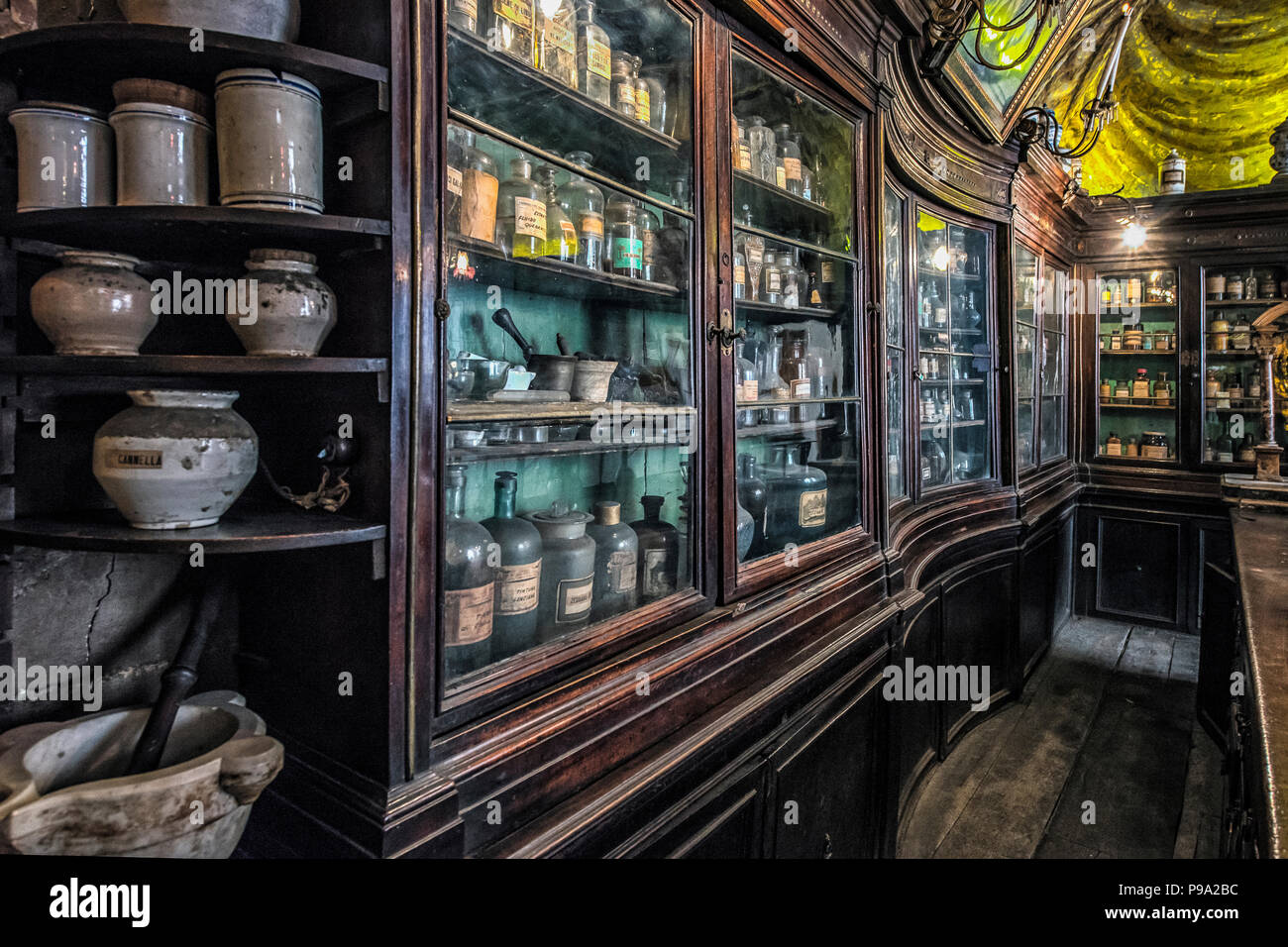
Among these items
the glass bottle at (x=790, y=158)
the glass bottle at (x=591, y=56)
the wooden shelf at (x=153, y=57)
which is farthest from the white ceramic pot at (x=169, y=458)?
the glass bottle at (x=790, y=158)

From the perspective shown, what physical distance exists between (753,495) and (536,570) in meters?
0.76

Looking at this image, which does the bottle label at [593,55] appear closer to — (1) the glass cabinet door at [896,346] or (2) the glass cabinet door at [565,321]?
(2) the glass cabinet door at [565,321]

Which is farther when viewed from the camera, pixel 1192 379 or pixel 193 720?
pixel 1192 379

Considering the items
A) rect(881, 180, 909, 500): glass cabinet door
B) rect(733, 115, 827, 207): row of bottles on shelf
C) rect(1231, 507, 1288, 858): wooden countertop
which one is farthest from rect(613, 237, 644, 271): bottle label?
rect(881, 180, 909, 500): glass cabinet door

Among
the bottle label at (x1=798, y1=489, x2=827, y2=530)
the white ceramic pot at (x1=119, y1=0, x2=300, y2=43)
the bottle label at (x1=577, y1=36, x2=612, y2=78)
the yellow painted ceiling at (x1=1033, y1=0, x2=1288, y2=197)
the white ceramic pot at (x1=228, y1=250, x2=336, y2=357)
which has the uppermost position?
the yellow painted ceiling at (x1=1033, y1=0, x2=1288, y2=197)

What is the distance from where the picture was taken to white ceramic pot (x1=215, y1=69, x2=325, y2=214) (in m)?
0.95

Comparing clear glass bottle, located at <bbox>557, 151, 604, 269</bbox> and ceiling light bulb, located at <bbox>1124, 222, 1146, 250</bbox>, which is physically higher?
ceiling light bulb, located at <bbox>1124, 222, 1146, 250</bbox>

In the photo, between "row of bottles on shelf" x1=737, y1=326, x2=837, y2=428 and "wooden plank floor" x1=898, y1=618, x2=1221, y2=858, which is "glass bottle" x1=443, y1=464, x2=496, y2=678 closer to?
"row of bottles on shelf" x1=737, y1=326, x2=837, y2=428

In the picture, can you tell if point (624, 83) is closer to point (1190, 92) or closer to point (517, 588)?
point (517, 588)
